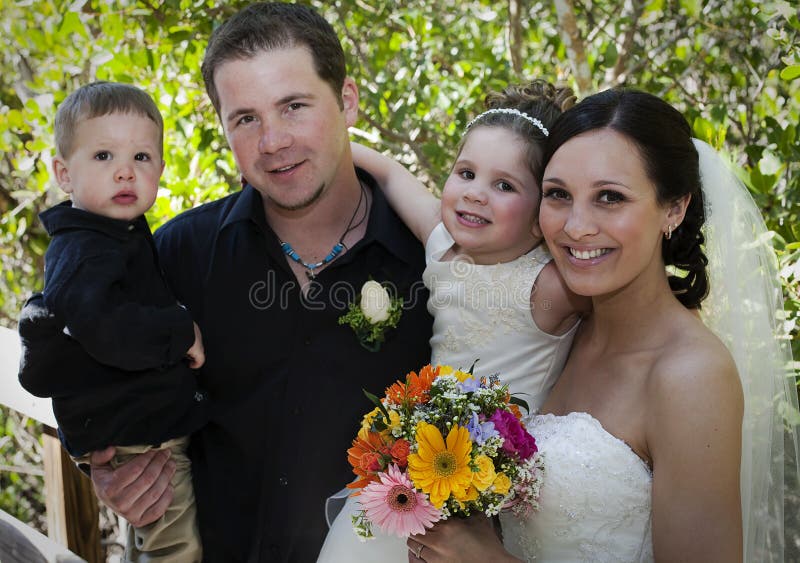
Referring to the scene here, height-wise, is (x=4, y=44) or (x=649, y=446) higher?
(x=4, y=44)

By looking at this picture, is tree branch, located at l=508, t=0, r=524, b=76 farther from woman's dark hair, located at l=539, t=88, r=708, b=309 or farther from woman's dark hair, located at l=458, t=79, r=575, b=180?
woman's dark hair, located at l=539, t=88, r=708, b=309

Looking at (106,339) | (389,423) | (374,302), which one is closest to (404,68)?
(374,302)

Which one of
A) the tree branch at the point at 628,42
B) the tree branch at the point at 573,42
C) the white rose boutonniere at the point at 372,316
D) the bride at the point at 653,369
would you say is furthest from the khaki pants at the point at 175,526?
the tree branch at the point at 628,42

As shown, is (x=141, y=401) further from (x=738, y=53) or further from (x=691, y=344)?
(x=738, y=53)

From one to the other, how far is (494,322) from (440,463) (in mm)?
931

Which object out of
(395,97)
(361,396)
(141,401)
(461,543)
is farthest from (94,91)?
(395,97)

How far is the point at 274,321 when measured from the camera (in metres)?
2.84

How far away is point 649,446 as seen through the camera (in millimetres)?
2176

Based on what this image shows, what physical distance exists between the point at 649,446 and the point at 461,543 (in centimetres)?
59

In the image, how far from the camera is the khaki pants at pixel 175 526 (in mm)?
2746

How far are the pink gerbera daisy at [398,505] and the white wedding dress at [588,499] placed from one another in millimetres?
475

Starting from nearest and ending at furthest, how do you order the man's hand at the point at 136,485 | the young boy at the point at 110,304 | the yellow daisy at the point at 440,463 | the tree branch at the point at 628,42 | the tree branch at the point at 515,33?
the yellow daisy at the point at 440,463 → the young boy at the point at 110,304 → the man's hand at the point at 136,485 → the tree branch at the point at 628,42 → the tree branch at the point at 515,33

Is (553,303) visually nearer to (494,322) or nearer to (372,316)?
(494,322)

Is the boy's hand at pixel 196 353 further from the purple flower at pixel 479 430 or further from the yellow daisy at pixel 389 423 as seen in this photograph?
the purple flower at pixel 479 430
